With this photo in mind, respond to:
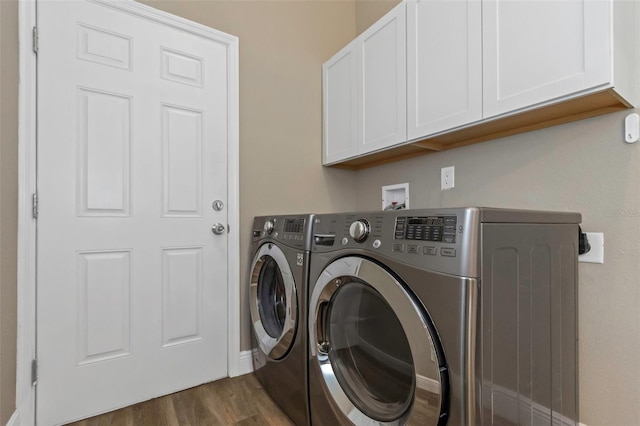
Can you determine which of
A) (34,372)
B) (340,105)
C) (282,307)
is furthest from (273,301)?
(340,105)

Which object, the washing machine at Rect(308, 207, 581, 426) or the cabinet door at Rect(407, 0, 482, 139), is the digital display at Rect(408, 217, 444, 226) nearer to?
the washing machine at Rect(308, 207, 581, 426)

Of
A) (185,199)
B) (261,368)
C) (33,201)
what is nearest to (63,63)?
(33,201)

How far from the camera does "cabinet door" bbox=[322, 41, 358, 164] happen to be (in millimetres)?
2037

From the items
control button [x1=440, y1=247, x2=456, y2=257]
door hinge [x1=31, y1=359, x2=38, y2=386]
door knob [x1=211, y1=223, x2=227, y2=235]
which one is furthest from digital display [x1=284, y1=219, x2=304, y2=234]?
door hinge [x1=31, y1=359, x2=38, y2=386]

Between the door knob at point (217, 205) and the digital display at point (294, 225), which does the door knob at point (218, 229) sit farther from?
the digital display at point (294, 225)

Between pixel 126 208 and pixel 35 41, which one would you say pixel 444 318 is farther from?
pixel 35 41

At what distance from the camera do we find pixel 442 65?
1.48m

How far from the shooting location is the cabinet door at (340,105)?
2.04 metres

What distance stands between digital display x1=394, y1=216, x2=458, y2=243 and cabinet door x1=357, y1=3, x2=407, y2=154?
2.83 ft

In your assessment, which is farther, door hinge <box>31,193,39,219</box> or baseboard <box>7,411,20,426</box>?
door hinge <box>31,193,39,219</box>

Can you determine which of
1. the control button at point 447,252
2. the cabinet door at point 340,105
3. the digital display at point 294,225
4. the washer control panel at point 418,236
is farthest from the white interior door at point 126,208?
the control button at point 447,252

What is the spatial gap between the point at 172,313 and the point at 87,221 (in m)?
0.63

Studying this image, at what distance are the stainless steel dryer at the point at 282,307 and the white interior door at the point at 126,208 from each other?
232mm

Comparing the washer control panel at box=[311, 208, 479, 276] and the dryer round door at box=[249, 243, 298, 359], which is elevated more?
the washer control panel at box=[311, 208, 479, 276]
